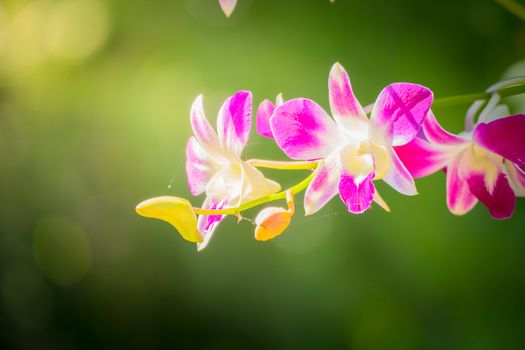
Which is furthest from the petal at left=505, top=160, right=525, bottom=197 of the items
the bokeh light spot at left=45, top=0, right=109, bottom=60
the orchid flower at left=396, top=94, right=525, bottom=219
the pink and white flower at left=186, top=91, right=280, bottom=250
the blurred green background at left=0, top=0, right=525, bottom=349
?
the bokeh light spot at left=45, top=0, right=109, bottom=60

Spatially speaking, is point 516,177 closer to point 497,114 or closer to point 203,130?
point 497,114

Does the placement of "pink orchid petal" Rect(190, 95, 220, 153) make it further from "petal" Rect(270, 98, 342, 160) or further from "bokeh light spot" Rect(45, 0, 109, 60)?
"bokeh light spot" Rect(45, 0, 109, 60)

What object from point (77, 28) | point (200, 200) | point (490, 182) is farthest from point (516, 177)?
point (77, 28)

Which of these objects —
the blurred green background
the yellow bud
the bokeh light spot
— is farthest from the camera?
the bokeh light spot

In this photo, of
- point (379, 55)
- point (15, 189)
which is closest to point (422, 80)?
point (379, 55)

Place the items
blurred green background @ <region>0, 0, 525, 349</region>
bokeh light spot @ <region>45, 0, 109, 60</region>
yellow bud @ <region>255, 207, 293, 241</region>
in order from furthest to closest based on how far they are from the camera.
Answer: bokeh light spot @ <region>45, 0, 109, 60</region>, blurred green background @ <region>0, 0, 525, 349</region>, yellow bud @ <region>255, 207, 293, 241</region>

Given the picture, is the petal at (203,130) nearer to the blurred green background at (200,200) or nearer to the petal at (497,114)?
the petal at (497,114)

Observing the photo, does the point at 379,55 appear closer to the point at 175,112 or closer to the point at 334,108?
the point at 175,112

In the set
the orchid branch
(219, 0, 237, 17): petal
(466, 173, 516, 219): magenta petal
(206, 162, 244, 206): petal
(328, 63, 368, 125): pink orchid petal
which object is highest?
(219, 0, 237, 17): petal
